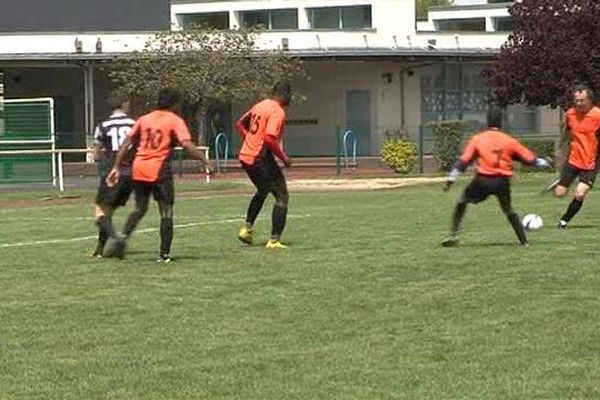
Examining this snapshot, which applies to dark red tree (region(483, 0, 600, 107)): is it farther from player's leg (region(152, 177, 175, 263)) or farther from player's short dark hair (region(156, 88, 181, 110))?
player's leg (region(152, 177, 175, 263))

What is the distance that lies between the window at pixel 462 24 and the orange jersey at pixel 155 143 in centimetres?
5329

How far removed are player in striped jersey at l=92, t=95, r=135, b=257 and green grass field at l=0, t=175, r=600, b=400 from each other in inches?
19.3

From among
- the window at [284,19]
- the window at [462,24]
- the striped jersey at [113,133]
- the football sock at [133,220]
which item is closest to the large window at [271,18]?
the window at [284,19]

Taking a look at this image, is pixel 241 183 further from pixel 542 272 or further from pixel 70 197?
pixel 542 272

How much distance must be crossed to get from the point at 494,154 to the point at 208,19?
143ft

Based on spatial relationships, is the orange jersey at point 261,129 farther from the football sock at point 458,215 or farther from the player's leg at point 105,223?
the football sock at point 458,215

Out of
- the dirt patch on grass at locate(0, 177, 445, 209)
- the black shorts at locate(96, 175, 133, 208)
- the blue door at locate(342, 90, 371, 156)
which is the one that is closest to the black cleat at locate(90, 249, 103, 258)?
the black shorts at locate(96, 175, 133, 208)

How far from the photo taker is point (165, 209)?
499 inches

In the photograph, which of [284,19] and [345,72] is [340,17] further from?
[345,72]

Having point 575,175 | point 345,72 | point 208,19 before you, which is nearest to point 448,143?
point 345,72

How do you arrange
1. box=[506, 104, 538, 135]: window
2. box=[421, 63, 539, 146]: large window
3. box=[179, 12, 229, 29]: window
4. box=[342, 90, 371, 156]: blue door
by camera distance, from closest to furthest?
box=[342, 90, 371, 156]: blue door, box=[421, 63, 539, 146]: large window, box=[506, 104, 538, 135]: window, box=[179, 12, 229, 29]: window

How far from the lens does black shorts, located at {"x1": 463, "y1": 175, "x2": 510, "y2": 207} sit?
525 inches

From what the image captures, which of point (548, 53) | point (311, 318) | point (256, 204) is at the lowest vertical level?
point (311, 318)

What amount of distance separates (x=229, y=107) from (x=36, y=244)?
31.5 metres
